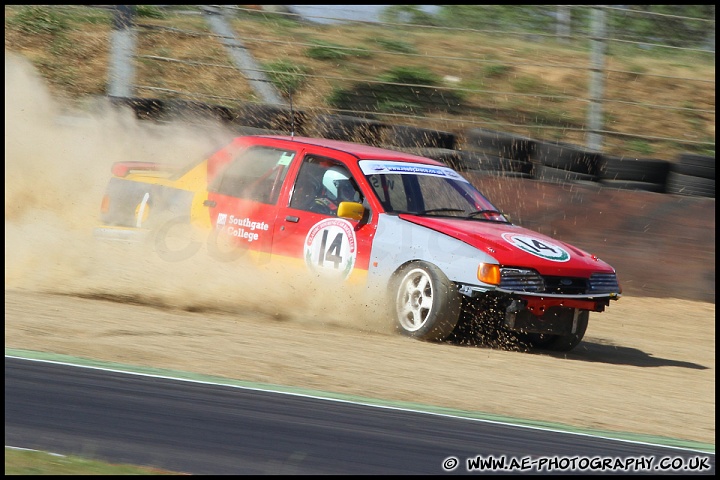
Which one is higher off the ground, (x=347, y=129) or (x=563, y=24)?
(x=563, y=24)

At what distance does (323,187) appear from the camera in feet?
29.0

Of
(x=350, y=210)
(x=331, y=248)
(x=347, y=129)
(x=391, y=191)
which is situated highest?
(x=347, y=129)

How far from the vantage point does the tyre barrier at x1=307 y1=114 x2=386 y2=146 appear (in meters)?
12.8

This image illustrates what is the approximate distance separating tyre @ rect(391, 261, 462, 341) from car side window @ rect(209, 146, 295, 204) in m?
1.44

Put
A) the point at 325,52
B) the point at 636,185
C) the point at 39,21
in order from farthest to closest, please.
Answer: the point at 39,21 → the point at 325,52 → the point at 636,185

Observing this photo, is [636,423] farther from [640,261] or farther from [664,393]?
[640,261]

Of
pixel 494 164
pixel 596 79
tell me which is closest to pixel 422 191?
pixel 494 164

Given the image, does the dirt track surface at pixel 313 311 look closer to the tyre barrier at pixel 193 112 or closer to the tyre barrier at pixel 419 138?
the tyre barrier at pixel 193 112

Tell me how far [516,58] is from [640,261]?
262 inches

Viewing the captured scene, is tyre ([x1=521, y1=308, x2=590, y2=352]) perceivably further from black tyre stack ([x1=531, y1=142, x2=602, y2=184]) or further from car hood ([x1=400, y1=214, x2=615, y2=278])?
black tyre stack ([x1=531, y1=142, x2=602, y2=184])

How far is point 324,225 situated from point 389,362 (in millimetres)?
1695

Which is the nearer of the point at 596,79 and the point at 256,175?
the point at 256,175

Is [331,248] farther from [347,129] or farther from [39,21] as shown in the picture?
[39,21]

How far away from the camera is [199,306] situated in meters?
8.98
